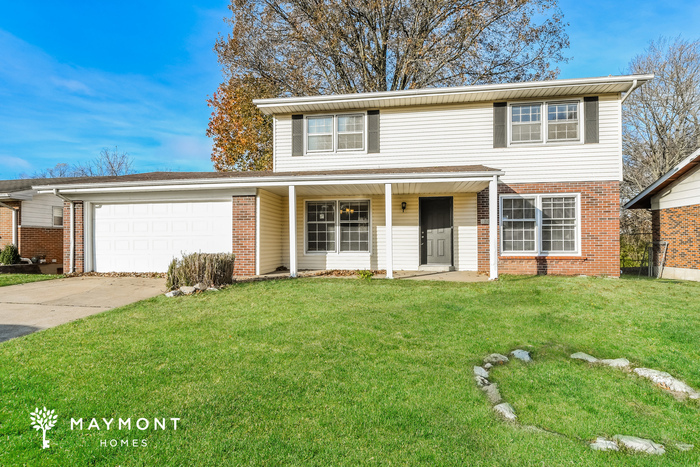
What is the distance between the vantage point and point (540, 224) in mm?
10391

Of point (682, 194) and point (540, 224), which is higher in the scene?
point (682, 194)

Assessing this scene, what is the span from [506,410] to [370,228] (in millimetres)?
8910

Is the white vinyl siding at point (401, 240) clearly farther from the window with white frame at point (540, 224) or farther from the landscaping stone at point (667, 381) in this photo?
the landscaping stone at point (667, 381)

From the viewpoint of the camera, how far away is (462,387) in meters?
3.39

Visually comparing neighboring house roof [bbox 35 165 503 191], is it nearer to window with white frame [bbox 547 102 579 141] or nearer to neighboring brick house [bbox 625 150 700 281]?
window with white frame [bbox 547 102 579 141]

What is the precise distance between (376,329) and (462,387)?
1.82 meters

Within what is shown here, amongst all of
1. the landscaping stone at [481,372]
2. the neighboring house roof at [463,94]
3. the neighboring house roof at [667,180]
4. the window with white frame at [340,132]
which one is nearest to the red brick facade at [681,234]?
the neighboring house roof at [667,180]

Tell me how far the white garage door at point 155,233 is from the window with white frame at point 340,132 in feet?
11.9

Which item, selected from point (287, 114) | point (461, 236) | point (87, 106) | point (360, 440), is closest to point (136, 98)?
point (87, 106)

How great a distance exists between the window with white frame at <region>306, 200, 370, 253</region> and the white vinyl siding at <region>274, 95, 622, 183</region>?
1238 millimetres

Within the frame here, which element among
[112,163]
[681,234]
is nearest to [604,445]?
Answer: [681,234]

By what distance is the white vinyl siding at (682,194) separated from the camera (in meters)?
9.66

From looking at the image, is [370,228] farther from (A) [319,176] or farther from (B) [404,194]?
(A) [319,176]

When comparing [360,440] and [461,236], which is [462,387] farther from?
[461,236]
